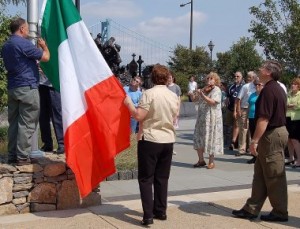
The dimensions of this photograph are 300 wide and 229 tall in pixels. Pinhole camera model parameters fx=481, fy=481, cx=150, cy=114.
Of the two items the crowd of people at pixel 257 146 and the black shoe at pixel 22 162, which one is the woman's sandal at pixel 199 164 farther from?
the black shoe at pixel 22 162

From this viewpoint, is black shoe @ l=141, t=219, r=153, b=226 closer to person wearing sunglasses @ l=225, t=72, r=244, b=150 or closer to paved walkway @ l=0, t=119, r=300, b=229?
paved walkway @ l=0, t=119, r=300, b=229

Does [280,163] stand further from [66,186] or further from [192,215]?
[66,186]

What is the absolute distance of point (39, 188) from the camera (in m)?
5.62

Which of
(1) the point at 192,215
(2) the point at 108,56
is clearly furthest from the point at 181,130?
(1) the point at 192,215

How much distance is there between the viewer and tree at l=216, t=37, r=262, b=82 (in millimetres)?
32719

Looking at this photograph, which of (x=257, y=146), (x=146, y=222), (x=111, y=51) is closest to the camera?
(x=146, y=222)

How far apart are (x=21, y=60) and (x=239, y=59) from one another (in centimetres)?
2929

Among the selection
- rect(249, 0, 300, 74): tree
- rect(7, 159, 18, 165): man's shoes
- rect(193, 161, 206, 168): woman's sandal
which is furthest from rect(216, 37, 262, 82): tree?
rect(7, 159, 18, 165): man's shoes

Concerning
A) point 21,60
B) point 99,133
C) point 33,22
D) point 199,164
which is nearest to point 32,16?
point 33,22

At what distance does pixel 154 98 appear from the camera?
5137mm

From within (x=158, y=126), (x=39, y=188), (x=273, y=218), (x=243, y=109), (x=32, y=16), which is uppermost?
(x=32, y=16)

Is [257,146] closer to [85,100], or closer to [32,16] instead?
[85,100]

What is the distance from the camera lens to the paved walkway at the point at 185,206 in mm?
5258

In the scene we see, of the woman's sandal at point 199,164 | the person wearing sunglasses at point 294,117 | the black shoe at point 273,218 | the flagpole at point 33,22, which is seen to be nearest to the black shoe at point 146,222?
the black shoe at point 273,218
